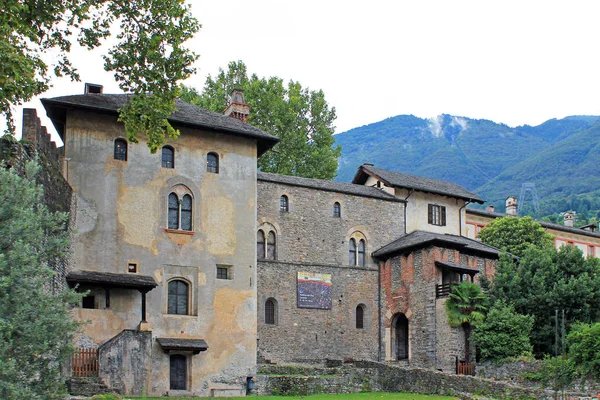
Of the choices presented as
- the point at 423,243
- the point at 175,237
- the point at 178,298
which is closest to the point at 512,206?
the point at 423,243

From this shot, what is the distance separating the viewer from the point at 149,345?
32812mm

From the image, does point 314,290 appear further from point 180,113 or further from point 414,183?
point 180,113

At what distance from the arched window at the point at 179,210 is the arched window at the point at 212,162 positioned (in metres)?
1.69

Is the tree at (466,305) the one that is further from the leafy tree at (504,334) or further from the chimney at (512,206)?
the chimney at (512,206)

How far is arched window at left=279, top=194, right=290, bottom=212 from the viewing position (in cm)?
4403

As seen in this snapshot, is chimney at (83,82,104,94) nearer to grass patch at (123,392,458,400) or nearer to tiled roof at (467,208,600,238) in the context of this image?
grass patch at (123,392,458,400)

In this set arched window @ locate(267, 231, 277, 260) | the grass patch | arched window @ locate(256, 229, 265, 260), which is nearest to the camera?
the grass patch

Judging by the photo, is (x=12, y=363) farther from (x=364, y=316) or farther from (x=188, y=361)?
(x=364, y=316)

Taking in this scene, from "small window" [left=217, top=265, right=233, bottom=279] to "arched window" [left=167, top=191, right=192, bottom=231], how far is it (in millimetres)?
2187

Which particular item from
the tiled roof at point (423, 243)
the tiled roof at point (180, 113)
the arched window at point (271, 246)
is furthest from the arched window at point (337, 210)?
the tiled roof at point (180, 113)

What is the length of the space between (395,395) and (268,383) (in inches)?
211

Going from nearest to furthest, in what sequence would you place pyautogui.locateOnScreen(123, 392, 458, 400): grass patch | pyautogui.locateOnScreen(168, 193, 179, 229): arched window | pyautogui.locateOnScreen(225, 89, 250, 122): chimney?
pyautogui.locateOnScreen(123, 392, 458, 400): grass patch < pyautogui.locateOnScreen(168, 193, 179, 229): arched window < pyautogui.locateOnScreen(225, 89, 250, 122): chimney

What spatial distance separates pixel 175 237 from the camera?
35.9 m

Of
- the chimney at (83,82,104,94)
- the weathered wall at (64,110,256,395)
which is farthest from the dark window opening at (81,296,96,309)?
the chimney at (83,82,104,94)
